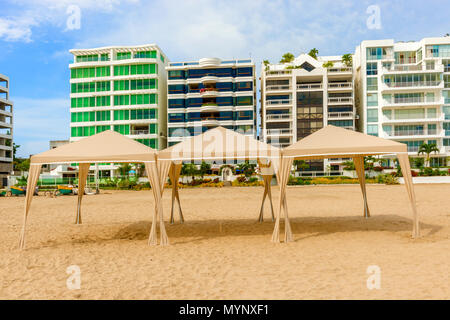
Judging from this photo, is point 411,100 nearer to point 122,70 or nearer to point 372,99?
point 372,99

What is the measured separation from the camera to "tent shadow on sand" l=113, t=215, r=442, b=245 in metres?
10.2

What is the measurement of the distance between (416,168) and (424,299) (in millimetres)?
45446

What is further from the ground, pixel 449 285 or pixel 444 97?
pixel 444 97

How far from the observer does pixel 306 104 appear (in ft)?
168

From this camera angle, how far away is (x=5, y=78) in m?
59.8

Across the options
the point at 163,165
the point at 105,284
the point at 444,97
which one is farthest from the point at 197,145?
the point at 444,97

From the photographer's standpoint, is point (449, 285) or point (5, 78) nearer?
point (449, 285)

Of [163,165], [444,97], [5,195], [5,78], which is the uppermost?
[5,78]

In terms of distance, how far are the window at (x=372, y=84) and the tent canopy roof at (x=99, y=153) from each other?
161ft

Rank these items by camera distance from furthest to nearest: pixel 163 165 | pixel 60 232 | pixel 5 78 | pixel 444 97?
1. pixel 5 78
2. pixel 444 97
3. pixel 60 232
4. pixel 163 165

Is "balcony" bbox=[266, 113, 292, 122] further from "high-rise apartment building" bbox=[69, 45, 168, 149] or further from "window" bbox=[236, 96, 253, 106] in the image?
"high-rise apartment building" bbox=[69, 45, 168, 149]

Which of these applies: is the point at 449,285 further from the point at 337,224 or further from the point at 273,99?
the point at 273,99

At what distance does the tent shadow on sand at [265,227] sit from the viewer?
1022 centimetres

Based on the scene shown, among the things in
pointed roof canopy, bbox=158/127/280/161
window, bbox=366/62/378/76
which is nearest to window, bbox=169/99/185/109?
window, bbox=366/62/378/76
